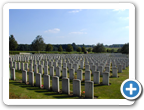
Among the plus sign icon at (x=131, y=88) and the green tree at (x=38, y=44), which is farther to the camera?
the green tree at (x=38, y=44)

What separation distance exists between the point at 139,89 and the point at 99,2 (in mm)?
2983

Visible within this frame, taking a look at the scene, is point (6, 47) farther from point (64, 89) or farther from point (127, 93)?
point (127, 93)

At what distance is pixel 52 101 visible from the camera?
3.83m

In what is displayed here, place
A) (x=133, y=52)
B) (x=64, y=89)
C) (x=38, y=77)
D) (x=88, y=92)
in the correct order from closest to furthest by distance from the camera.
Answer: (x=133, y=52) → (x=88, y=92) → (x=64, y=89) → (x=38, y=77)

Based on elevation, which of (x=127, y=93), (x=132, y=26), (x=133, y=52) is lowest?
(x=127, y=93)

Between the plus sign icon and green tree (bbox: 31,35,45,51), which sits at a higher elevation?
green tree (bbox: 31,35,45,51)

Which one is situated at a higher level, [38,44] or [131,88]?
[38,44]

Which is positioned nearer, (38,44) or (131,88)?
(131,88)

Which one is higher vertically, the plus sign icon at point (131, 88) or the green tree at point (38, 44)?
the green tree at point (38, 44)

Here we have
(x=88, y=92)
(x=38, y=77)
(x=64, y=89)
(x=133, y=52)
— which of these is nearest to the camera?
(x=133, y=52)

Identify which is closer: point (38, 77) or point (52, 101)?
point (52, 101)

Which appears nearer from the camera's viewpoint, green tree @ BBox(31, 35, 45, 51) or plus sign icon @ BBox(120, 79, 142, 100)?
plus sign icon @ BBox(120, 79, 142, 100)

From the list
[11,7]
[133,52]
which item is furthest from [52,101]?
[11,7]

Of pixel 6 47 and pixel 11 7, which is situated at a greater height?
pixel 11 7
